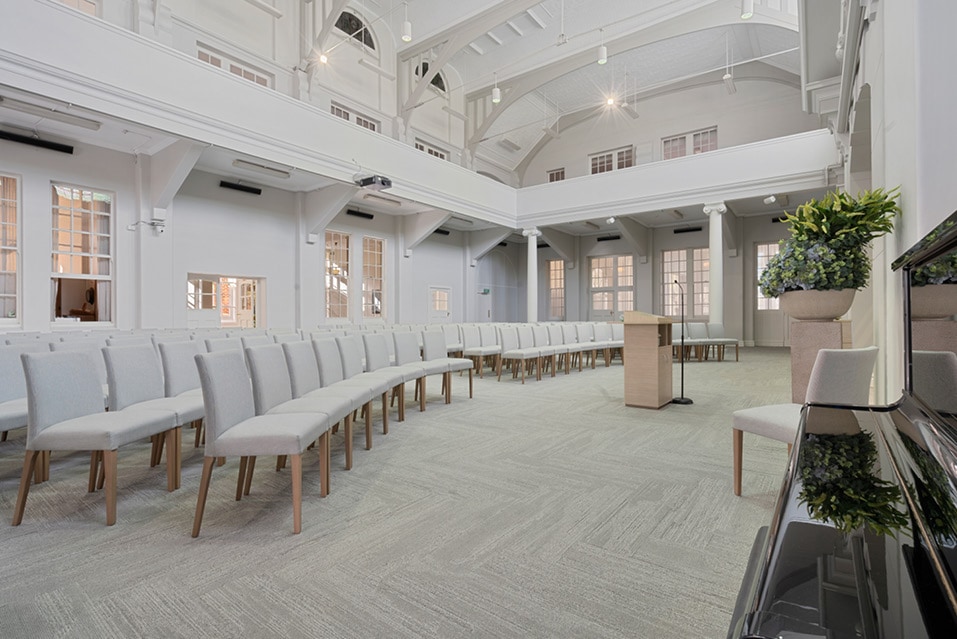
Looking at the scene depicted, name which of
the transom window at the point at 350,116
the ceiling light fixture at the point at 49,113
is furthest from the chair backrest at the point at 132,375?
the transom window at the point at 350,116

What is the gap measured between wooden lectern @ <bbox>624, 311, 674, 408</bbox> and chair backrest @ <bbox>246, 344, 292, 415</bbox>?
→ 10.8 feet

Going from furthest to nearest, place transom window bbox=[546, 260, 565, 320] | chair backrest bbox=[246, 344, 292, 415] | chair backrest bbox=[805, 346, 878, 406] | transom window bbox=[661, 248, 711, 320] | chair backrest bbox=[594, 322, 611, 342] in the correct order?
transom window bbox=[546, 260, 565, 320] < transom window bbox=[661, 248, 711, 320] < chair backrest bbox=[594, 322, 611, 342] < chair backrest bbox=[246, 344, 292, 415] < chair backrest bbox=[805, 346, 878, 406]

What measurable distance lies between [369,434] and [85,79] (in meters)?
5.35

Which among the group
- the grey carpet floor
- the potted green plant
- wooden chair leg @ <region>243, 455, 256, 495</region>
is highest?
the potted green plant

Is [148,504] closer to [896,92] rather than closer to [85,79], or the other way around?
[896,92]

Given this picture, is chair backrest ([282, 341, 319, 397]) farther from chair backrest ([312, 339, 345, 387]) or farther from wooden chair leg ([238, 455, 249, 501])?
wooden chair leg ([238, 455, 249, 501])

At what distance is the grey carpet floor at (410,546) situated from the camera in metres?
1.58

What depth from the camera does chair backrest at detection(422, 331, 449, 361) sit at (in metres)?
5.68

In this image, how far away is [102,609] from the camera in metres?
1.63

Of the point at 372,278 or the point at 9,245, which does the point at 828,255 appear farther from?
the point at 372,278

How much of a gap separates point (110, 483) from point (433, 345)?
146 inches

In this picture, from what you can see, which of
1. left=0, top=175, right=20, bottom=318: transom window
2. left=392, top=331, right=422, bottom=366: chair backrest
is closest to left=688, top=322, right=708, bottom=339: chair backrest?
left=392, top=331, right=422, bottom=366: chair backrest

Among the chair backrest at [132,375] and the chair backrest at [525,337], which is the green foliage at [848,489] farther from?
the chair backrest at [525,337]

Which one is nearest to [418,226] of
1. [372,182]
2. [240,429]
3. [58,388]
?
[372,182]
